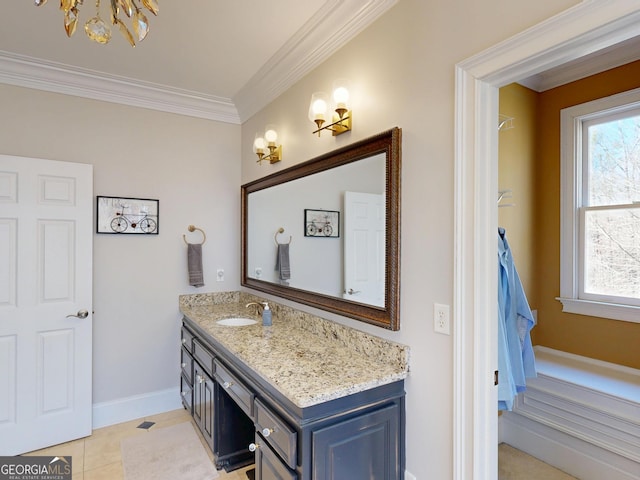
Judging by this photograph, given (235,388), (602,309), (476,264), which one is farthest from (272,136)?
(602,309)

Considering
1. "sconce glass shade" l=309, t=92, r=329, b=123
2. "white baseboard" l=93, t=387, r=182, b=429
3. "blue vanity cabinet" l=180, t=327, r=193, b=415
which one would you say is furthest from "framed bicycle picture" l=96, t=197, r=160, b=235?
"sconce glass shade" l=309, t=92, r=329, b=123

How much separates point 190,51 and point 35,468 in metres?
2.96

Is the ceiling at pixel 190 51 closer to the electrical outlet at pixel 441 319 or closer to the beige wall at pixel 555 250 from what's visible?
the electrical outlet at pixel 441 319

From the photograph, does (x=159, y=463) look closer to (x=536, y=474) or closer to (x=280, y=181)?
(x=280, y=181)

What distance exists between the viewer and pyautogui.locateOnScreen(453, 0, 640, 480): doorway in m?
1.39

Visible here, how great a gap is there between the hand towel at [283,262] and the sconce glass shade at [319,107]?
1.02 m

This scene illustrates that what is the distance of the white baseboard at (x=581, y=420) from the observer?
6.81 ft

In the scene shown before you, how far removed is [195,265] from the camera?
10.5 feet

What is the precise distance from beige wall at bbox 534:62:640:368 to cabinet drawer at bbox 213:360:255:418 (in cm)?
239

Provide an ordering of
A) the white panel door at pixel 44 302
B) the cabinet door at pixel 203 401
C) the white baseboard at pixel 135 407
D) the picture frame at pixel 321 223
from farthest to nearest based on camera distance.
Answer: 1. the white baseboard at pixel 135 407
2. the white panel door at pixel 44 302
3. the cabinet door at pixel 203 401
4. the picture frame at pixel 321 223

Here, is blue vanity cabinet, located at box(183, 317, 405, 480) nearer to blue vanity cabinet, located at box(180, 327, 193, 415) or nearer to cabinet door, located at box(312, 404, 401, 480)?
cabinet door, located at box(312, 404, 401, 480)

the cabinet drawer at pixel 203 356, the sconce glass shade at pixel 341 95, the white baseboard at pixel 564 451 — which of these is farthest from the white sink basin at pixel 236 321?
the white baseboard at pixel 564 451

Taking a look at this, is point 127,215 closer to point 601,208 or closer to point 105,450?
point 105,450

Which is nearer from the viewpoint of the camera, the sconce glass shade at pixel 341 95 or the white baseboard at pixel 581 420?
the sconce glass shade at pixel 341 95
